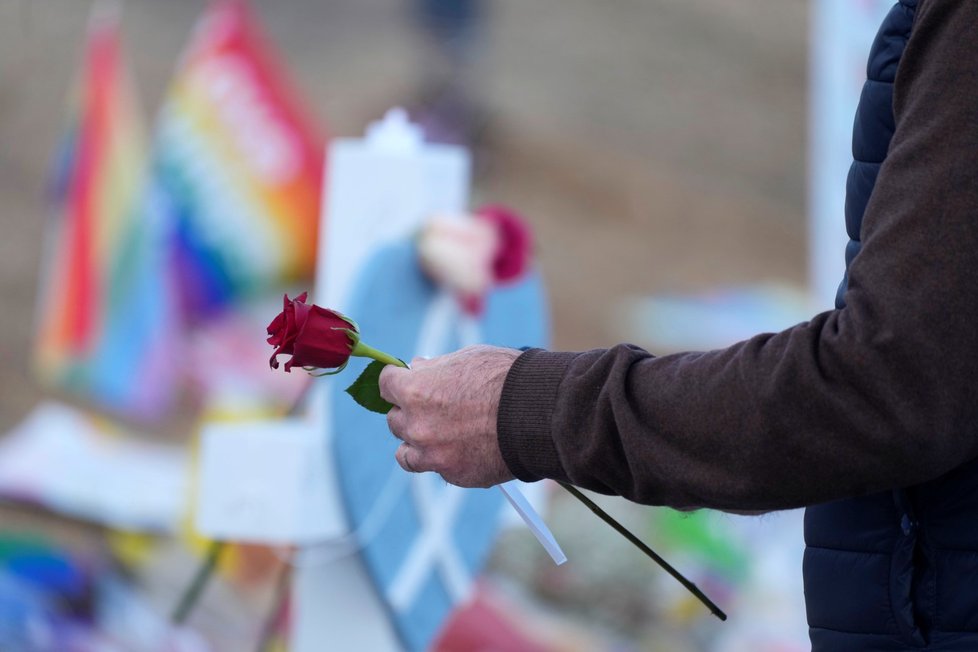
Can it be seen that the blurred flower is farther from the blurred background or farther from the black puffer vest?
the blurred background

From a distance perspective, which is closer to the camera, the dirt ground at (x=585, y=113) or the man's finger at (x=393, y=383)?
the man's finger at (x=393, y=383)

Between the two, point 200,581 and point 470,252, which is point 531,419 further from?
point 200,581

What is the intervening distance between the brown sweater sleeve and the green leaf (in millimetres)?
130

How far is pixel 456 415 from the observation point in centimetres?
67

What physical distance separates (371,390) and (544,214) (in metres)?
3.85

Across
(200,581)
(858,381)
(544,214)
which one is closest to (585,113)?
(544,214)

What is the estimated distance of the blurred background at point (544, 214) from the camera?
2768mm

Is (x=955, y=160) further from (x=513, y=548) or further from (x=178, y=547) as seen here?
(x=513, y=548)

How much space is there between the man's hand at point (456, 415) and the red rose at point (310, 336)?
43 millimetres

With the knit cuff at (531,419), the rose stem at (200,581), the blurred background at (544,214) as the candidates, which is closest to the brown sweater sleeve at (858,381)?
the knit cuff at (531,419)

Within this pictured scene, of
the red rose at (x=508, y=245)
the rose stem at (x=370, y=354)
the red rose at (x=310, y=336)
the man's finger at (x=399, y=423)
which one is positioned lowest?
the red rose at (x=508, y=245)

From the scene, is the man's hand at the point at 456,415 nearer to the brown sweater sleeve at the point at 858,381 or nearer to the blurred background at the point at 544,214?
the brown sweater sleeve at the point at 858,381

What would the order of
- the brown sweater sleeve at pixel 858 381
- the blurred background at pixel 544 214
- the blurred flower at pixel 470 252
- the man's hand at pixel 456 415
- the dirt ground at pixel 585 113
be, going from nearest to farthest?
1. the brown sweater sleeve at pixel 858 381
2. the man's hand at pixel 456 415
3. the blurred flower at pixel 470 252
4. the blurred background at pixel 544 214
5. the dirt ground at pixel 585 113

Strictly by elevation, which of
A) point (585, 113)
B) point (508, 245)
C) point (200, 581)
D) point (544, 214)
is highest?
point (508, 245)
